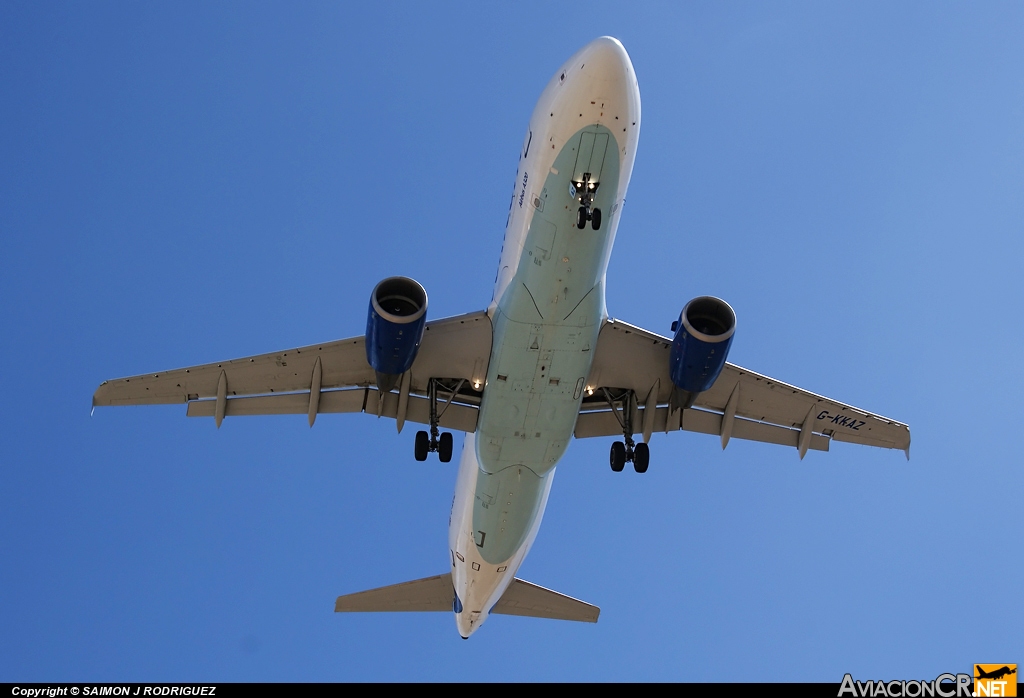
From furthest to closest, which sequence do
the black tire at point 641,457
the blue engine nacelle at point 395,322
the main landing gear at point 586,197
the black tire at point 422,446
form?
the black tire at point 641,457 → the black tire at point 422,446 → the blue engine nacelle at point 395,322 → the main landing gear at point 586,197

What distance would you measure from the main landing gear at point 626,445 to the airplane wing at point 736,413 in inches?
1.0

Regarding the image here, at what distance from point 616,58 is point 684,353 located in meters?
5.87

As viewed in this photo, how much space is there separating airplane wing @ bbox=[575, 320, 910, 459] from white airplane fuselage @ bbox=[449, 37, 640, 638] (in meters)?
1.82

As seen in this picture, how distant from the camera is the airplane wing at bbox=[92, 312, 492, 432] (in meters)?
19.4

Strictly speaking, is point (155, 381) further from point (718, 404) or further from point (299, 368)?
point (718, 404)

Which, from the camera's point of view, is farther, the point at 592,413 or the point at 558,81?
the point at 592,413

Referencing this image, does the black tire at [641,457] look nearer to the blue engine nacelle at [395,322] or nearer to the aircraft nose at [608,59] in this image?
the blue engine nacelle at [395,322]

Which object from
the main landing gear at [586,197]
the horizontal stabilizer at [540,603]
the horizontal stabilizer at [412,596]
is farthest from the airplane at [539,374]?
the horizontal stabilizer at [540,603]

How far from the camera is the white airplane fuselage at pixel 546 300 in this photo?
52.1 ft

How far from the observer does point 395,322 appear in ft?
56.4

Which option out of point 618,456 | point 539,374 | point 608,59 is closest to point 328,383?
point 539,374

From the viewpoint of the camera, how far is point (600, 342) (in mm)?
19766

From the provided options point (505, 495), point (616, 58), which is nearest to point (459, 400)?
point (505, 495)

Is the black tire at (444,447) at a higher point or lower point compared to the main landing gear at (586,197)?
lower
